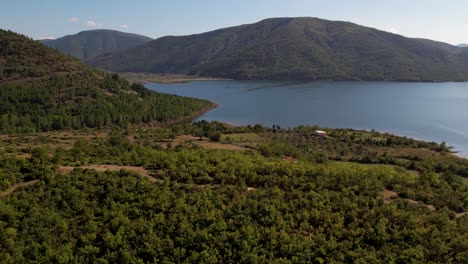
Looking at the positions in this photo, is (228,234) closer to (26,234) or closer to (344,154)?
(26,234)

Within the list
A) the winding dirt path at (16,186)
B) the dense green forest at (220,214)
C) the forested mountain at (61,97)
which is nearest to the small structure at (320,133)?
the forested mountain at (61,97)

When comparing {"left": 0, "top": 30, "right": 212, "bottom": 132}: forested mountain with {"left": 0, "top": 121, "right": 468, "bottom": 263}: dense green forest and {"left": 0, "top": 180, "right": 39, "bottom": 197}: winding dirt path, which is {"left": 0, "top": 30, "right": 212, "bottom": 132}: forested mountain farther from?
{"left": 0, "top": 121, "right": 468, "bottom": 263}: dense green forest

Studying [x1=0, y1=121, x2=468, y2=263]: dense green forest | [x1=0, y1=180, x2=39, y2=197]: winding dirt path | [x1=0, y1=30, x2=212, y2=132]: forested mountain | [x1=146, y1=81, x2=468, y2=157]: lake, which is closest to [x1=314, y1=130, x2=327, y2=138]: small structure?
[x1=146, y1=81, x2=468, y2=157]: lake

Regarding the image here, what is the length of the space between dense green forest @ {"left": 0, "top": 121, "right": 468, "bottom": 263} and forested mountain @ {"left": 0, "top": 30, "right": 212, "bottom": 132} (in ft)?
215

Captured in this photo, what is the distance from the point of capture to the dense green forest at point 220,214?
28.3 m

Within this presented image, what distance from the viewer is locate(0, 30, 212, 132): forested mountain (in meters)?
105

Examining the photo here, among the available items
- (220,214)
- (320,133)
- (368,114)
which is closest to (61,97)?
(320,133)

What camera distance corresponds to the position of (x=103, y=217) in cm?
3216

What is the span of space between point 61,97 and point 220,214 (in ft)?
331

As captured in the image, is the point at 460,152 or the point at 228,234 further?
the point at 460,152

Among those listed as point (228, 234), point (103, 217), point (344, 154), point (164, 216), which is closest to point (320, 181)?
point (228, 234)

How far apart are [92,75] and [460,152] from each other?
118 metres

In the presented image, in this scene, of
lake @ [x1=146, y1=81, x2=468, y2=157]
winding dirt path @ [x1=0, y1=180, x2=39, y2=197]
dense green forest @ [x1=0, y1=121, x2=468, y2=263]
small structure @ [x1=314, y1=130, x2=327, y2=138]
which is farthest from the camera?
lake @ [x1=146, y1=81, x2=468, y2=157]

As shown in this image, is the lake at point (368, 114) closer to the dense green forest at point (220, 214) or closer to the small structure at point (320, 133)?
the small structure at point (320, 133)
